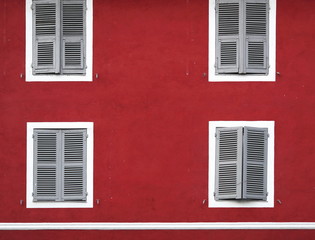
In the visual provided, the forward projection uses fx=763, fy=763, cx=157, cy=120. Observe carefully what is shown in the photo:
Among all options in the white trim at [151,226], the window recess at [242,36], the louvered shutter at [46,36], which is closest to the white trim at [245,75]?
the window recess at [242,36]

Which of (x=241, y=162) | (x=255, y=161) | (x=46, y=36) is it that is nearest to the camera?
(x=241, y=162)

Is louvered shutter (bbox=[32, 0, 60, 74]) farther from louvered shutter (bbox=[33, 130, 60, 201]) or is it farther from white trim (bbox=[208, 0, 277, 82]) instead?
white trim (bbox=[208, 0, 277, 82])

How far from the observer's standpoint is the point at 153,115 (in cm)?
1345

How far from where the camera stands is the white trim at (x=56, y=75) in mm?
13414

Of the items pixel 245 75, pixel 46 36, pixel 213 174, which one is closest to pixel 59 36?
pixel 46 36

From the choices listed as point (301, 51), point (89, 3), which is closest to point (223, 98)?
point (301, 51)

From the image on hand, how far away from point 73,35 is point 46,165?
7.67 ft

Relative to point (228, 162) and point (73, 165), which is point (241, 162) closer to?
point (228, 162)

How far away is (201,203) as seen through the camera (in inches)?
528

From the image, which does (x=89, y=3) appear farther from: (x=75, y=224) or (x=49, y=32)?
(x=75, y=224)

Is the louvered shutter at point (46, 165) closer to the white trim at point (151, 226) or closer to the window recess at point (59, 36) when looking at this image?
the white trim at point (151, 226)

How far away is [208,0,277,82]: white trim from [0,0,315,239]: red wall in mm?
90

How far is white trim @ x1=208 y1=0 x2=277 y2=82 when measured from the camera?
13.4 m

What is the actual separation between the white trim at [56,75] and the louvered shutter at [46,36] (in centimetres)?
8
